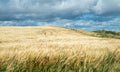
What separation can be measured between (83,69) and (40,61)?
3.34ft

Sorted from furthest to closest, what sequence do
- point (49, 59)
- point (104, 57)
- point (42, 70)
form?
1. point (104, 57)
2. point (49, 59)
3. point (42, 70)

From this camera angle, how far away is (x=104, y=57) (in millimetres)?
7539

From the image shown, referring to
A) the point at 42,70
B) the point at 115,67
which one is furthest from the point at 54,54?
the point at 115,67

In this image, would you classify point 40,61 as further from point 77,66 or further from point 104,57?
point 104,57

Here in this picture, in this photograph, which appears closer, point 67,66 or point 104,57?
point 67,66

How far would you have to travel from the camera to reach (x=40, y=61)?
6691 mm

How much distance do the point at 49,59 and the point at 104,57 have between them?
158cm

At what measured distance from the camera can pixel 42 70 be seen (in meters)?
6.36

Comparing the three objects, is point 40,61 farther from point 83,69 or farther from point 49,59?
point 83,69

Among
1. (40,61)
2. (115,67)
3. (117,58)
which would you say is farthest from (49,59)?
(117,58)

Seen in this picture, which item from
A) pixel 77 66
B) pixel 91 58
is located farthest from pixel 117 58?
pixel 77 66

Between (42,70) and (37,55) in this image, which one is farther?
(37,55)

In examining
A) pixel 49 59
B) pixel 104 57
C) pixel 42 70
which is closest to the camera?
pixel 42 70

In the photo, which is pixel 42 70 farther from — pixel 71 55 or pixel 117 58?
pixel 117 58
